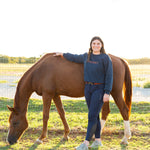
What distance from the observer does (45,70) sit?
422cm

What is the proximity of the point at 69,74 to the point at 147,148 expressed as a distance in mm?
2153

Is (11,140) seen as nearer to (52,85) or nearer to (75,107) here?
(52,85)

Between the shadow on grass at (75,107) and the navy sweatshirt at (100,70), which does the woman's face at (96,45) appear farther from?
the shadow on grass at (75,107)

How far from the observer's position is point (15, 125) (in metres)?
4.19

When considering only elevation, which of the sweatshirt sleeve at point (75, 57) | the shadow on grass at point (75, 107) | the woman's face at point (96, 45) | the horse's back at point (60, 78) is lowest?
the shadow on grass at point (75, 107)

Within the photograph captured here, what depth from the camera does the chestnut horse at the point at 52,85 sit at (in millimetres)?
4141

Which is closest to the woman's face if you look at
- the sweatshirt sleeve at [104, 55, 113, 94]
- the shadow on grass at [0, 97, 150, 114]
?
the sweatshirt sleeve at [104, 55, 113, 94]

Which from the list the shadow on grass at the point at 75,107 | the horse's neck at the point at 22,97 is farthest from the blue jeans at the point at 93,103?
the shadow on grass at the point at 75,107

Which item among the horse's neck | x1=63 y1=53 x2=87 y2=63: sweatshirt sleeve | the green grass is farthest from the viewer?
the horse's neck

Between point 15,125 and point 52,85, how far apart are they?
1.15m

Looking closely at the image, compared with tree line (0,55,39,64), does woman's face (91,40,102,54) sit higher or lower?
higher

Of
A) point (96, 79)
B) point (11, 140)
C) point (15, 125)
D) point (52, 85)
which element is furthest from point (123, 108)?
point (11, 140)

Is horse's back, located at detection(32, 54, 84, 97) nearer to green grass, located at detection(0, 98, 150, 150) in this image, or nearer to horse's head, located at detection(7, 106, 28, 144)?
horse's head, located at detection(7, 106, 28, 144)

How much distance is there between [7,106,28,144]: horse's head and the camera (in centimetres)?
414
